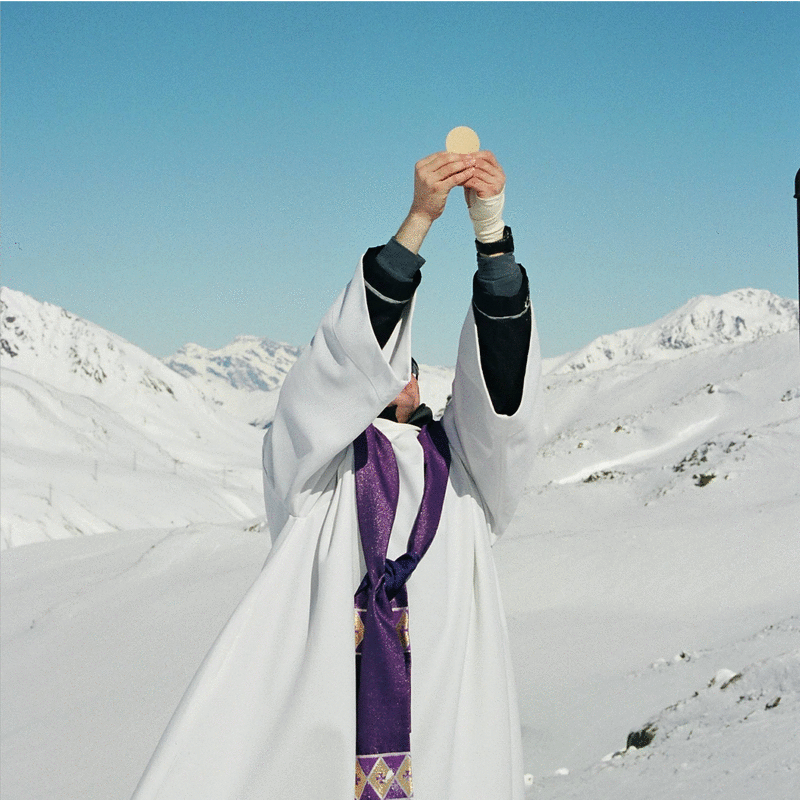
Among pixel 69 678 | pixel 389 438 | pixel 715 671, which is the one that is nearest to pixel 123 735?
pixel 69 678

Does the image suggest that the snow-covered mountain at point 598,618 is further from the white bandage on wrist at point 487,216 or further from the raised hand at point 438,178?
the raised hand at point 438,178

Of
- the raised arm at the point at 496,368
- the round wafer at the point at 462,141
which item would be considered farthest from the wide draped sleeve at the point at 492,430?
the round wafer at the point at 462,141

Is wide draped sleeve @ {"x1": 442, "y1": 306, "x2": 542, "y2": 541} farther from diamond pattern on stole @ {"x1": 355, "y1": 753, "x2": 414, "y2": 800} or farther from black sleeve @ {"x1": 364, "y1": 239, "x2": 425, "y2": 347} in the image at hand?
diamond pattern on stole @ {"x1": 355, "y1": 753, "x2": 414, "y2": 800}

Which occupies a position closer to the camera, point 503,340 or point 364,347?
point 364,347

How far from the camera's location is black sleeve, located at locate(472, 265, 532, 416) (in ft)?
7.79

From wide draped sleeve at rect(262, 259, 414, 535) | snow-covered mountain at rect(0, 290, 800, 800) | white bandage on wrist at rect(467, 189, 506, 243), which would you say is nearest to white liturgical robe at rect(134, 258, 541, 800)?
wide draped sleeve at rect(262, 259, 414, 535)

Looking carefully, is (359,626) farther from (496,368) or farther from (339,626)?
(496,368)

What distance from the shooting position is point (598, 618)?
8.50 m

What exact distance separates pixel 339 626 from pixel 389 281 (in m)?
0.82

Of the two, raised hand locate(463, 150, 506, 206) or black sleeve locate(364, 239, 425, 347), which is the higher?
raised hand locate(463, 150, 506, 206)

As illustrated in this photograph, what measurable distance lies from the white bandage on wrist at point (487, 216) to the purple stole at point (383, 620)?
62 cm

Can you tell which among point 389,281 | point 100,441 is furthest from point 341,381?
point 100,441

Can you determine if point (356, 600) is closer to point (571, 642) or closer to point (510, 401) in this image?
point (510, 401)

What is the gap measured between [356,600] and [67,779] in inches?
185
